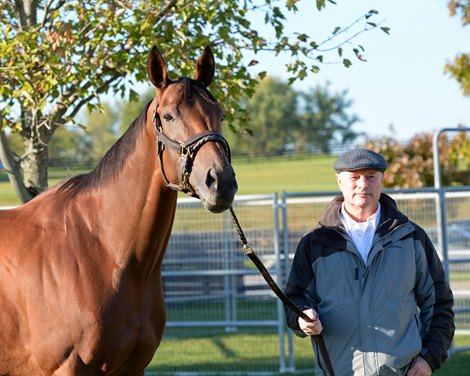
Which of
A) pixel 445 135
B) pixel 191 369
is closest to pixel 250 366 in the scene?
pixel 191 369

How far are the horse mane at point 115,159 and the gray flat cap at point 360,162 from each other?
1.00 m

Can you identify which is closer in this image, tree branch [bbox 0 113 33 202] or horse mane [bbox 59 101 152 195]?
horse mane [bbox 59 101 152 195]

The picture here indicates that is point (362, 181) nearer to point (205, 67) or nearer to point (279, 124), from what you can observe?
point (205, 67)

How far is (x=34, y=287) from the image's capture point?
386 cm

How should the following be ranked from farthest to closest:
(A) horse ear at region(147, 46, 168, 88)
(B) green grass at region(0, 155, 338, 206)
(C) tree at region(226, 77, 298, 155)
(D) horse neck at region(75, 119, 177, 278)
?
(C) tree at region(226, 77, 298, 155) → (B) green grass at region(0, 155, 338, 206) → (D) horse neck at region(75, 119, 177, 278) → (A) horse ear at region(147, 46, 168, 88)

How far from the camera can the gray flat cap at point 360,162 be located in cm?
360

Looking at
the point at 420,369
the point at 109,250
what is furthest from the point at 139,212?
the point at 420,369

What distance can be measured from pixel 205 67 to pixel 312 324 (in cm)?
136

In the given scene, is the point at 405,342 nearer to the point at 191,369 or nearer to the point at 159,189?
the point at 159,189

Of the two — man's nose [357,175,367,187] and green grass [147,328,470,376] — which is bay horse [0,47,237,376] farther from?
green grass [147,328,470,376]

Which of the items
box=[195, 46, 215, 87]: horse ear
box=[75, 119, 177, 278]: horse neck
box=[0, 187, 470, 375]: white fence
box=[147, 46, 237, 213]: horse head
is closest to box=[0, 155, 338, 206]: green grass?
box=[0, 187, 470, 375]: white fence

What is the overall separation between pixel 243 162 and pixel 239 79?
4500cm

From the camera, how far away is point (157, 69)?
3816 mm

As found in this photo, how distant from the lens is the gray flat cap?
142 inches
